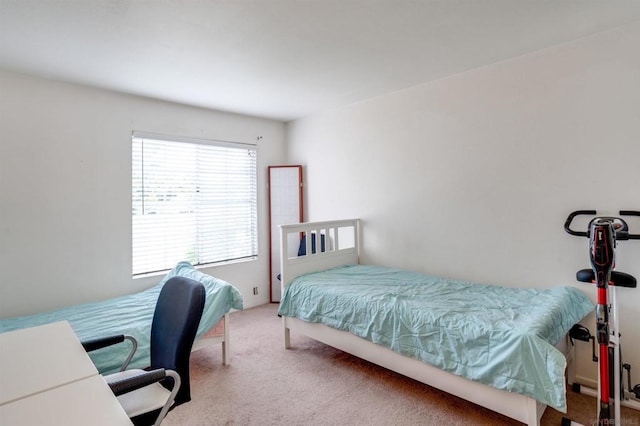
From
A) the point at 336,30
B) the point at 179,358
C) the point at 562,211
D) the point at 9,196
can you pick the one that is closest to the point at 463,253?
the point at 562,211

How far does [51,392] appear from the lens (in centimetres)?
105

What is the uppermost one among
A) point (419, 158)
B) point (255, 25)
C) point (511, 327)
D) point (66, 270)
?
point (255, 25)

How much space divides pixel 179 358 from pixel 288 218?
2992 millimetres

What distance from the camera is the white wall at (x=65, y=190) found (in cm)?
263

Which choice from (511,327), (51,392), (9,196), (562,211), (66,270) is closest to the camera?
(51,392)

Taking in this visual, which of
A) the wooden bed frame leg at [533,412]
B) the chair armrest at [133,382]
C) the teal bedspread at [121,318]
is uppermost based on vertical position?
the chair armrest at [133,382]

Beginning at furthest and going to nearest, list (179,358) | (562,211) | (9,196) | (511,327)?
(9,196) → (562,211) → (511,327) → (179,358)

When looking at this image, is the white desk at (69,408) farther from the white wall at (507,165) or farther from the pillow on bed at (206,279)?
the white wall at (507,165)

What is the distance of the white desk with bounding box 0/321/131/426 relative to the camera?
93 centimetres

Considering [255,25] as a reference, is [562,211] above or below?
below

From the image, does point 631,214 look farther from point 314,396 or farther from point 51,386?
point 51,386

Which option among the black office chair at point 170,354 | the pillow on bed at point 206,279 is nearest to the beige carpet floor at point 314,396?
the pillow on bed at point 206,279

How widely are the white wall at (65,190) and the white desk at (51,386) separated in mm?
1621

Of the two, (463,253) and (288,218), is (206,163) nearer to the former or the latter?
(288,218)
